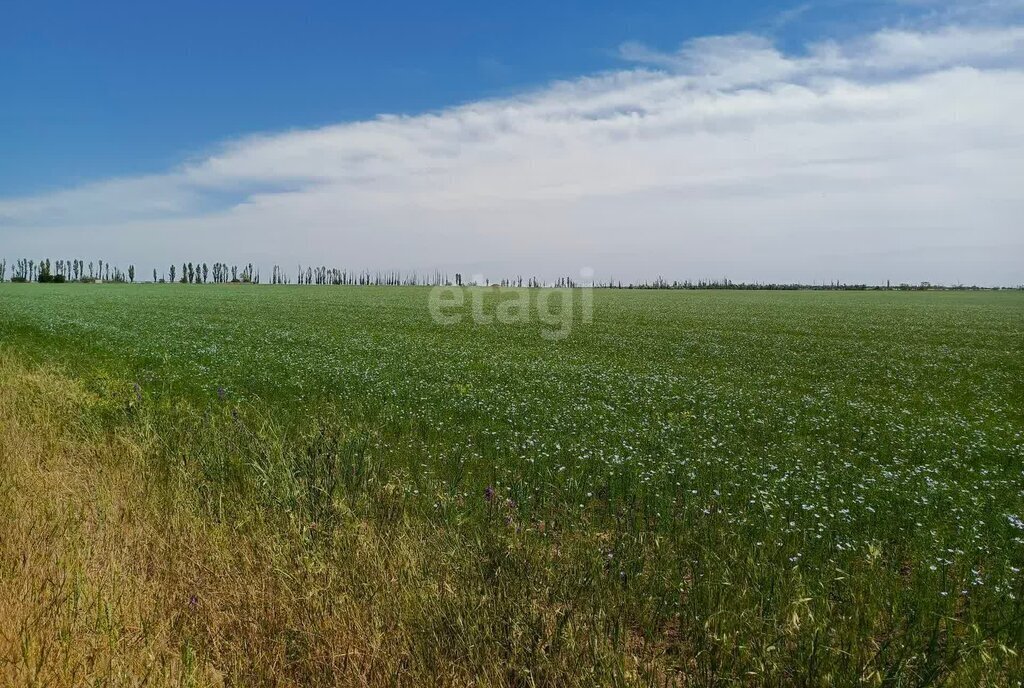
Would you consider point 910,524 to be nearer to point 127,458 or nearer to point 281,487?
point 281,487

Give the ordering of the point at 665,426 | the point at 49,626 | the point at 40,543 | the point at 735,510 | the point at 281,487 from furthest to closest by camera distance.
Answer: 1. the point at 665,426
2. the point at 735,510
3. the point at 281,487
4. the point at 40,543
5. the point at 49,626

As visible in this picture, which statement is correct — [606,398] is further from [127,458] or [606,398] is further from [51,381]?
[51,381]

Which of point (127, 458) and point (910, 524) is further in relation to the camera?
point (127, 458)

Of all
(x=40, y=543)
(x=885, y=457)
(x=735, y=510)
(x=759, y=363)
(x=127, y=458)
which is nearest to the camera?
(x=40, y=543)

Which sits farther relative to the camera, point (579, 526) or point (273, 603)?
point (579, 526)

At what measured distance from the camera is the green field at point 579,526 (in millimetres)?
4430

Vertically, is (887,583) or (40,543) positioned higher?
(40,543)

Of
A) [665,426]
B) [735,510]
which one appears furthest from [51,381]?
[735,510]

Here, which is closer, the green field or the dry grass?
the dry grass

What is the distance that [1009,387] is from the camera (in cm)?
1939

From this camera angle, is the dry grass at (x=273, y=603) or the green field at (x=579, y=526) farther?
the green field at (x=579, y=526)

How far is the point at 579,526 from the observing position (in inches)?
273

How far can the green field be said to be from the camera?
443 cm

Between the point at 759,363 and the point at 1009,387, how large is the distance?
7487mm
